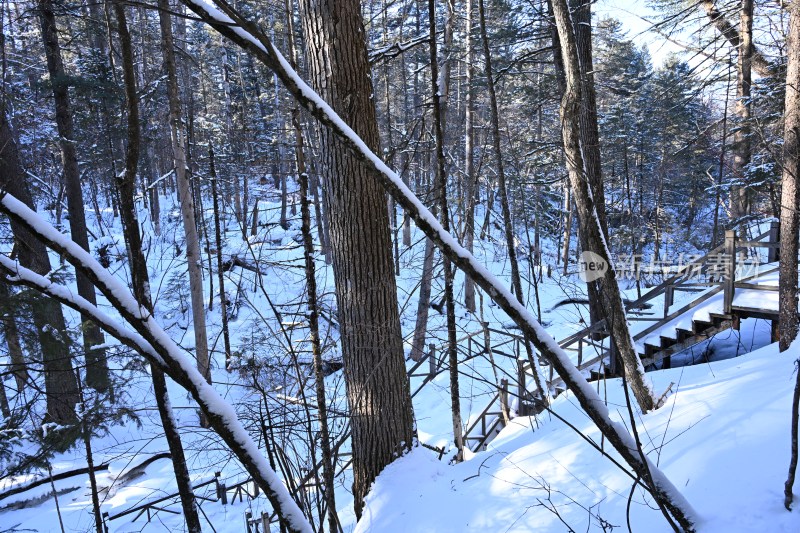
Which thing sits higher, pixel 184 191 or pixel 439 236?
pixel 184 191

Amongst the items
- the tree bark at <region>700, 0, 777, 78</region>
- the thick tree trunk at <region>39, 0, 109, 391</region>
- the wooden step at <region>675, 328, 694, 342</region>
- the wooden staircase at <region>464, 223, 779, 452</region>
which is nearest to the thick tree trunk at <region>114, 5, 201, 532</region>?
the wooden staircase at <region>464, 223, 779, 452</region>

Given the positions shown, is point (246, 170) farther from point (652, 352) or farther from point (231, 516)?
point (652, 352)

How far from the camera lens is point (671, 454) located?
A: 3.44 metres

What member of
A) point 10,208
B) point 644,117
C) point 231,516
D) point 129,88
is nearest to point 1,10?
point 129,88

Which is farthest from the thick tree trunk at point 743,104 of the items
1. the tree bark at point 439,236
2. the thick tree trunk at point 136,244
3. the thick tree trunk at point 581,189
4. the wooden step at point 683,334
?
the thick tree trunk at point 136,244

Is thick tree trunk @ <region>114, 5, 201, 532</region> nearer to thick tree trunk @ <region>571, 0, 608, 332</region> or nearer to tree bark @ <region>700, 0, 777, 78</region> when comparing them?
thick tree trunk @ <region>571, 0, 608, 332</region>

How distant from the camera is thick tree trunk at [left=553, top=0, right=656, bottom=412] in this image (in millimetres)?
4453

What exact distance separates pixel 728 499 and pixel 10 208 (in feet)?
11.7

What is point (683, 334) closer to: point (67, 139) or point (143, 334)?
point (143, 334)

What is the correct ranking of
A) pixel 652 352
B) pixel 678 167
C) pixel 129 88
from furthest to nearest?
1. pixel 678 167
2. pixel 652 352
3. pixel 129 88

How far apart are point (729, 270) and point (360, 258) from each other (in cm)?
773

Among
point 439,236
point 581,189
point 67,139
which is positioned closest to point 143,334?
point 439,236

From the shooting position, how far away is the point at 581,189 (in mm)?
4727

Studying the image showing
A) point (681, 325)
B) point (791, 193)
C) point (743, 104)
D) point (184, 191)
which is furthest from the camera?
point (184, 191)
